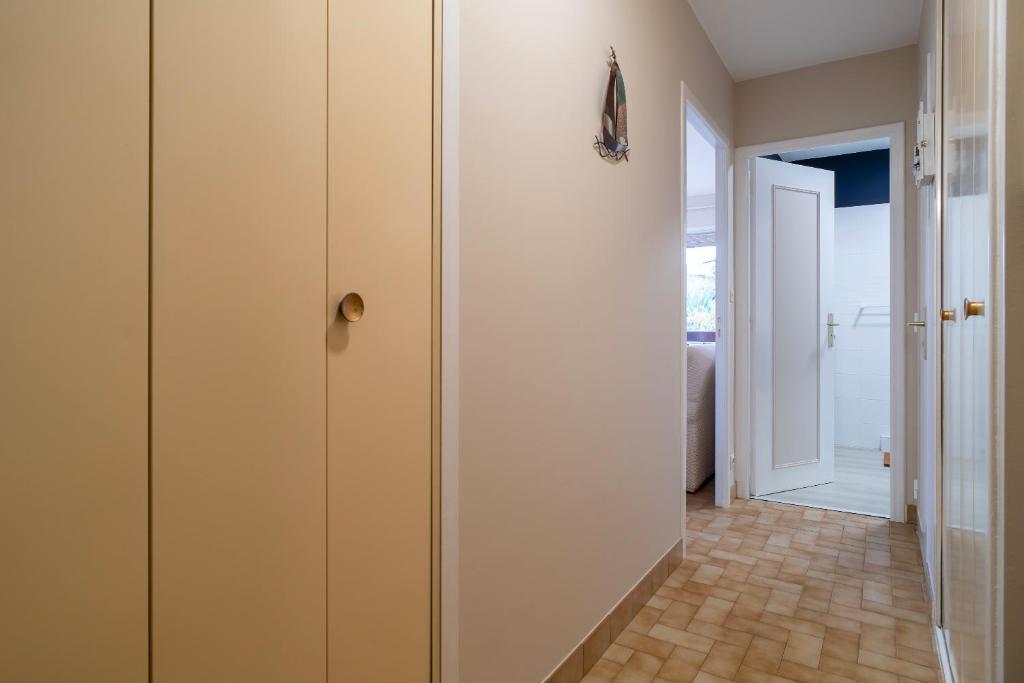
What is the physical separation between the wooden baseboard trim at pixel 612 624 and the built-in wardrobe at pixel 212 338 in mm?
722

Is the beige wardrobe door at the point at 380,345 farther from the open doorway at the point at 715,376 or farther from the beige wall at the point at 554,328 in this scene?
the open doorway at the point at 715,376

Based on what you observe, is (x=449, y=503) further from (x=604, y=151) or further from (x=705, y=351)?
(x=705, y=351)

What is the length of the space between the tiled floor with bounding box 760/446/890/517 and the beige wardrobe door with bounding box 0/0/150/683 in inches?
140

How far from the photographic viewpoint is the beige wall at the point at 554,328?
1279mm

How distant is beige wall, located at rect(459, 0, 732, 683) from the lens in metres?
1.28

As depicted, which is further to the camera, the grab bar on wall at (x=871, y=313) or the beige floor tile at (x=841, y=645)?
the grab bar on wall at (x=871, y=313)

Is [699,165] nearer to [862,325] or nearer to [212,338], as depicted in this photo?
[862,325]

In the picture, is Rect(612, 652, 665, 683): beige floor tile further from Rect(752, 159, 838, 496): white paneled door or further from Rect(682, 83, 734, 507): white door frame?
Rect(752, 159, 838, 496): white paneled door

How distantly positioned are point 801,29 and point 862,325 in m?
3.05

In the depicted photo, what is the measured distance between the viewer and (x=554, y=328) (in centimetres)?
157

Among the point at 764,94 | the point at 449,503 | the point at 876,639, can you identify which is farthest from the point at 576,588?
the point at 764,94

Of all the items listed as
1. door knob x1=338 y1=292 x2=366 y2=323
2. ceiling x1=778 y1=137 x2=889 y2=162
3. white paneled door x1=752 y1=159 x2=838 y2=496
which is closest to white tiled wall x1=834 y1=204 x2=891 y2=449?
ceiling x1=778 y1=137 x2=889 y2=162

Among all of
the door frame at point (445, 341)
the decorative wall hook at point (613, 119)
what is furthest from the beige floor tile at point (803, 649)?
the decorative wall hook at point (613, 119)

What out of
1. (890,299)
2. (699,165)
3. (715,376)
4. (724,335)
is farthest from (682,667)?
(699,165)
